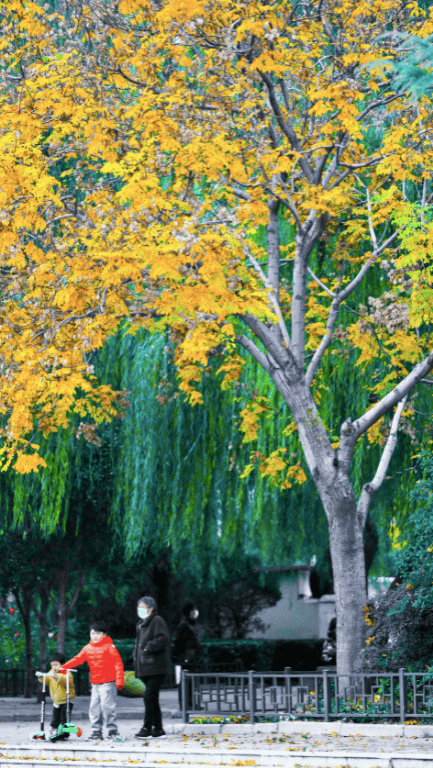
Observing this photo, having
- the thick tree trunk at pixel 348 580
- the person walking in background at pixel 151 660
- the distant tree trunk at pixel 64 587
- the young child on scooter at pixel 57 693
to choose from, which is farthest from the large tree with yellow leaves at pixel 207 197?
the distant tree trunk at pixel 64 587

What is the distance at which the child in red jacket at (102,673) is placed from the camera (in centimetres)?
1181

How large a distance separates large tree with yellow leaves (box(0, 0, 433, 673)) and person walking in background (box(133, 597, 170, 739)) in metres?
2.32

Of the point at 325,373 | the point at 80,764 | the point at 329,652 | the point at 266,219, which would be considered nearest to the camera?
the point at 80,764

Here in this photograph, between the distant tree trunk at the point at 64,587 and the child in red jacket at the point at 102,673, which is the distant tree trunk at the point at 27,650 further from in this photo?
the child in red jacket at the point at 102,673

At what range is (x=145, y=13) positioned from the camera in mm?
13062

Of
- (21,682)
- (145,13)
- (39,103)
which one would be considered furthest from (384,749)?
(21,682)

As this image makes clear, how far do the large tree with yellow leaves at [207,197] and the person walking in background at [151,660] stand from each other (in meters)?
2.32

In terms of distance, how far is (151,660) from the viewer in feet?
36.8

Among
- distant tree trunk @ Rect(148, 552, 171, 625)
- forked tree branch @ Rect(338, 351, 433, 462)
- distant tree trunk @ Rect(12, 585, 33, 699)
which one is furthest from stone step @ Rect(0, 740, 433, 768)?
distant tree trunk @ Rect(148, 552, 171, 625)

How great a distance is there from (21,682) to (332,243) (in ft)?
46.8

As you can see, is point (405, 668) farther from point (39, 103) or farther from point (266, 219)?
point (39, 103)

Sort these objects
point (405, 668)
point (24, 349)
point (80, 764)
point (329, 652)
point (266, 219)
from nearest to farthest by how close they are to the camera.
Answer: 1. point (80, 764)
2. point (405, 668)
3. point (24, 349)
4. point (266, 219)
5. point (329, 652)

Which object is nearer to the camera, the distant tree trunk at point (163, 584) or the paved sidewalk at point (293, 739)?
the paved sidewalk at point (293, 739)

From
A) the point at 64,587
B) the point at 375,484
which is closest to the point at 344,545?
the point at 375,484
